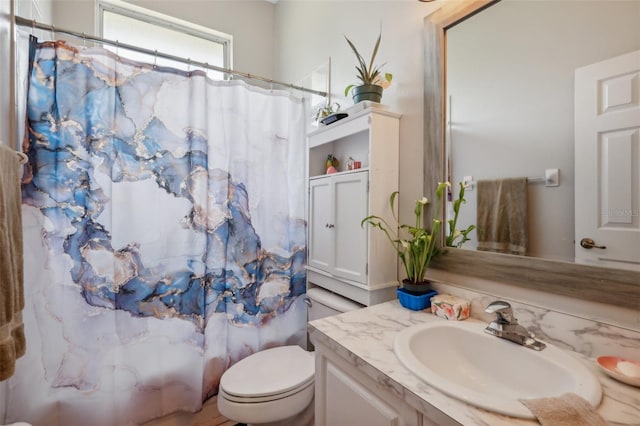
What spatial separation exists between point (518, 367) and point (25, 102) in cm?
205

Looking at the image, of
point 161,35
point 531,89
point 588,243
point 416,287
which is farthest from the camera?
point 161,35

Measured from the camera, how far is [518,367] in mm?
795

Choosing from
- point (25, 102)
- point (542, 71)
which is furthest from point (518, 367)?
point (25, 102)

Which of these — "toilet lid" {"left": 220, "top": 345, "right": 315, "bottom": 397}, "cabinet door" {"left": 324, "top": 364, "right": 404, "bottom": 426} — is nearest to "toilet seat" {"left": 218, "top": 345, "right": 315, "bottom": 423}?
"toilet lid" {"left": 220, "top": 345, "right": 315, "bottom": 397}

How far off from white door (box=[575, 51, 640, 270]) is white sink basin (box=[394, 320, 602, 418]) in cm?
31

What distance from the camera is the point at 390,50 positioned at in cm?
139

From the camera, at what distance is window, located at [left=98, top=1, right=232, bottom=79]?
1.96 m

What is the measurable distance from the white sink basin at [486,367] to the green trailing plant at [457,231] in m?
0.29

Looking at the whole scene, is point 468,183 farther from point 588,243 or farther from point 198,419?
point 198,419

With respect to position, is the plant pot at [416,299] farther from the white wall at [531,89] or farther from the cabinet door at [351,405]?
the cabinet door at [351,405]

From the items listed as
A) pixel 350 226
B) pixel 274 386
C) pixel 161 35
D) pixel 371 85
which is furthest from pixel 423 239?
pixel 161 35

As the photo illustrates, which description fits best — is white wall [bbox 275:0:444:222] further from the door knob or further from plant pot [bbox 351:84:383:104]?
the door knob

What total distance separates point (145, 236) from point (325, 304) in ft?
3.22

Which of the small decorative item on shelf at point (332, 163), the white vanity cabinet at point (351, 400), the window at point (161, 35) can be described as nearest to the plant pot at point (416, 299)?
the white vanity cabinet at point (351, 400)
